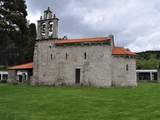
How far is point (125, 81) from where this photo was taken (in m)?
38.4

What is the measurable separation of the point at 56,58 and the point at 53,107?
23.6 meters

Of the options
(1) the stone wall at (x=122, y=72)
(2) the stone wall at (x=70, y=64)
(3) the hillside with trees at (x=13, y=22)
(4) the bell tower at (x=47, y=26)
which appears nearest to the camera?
(3) the hillside with trees at (x=13, y=22)

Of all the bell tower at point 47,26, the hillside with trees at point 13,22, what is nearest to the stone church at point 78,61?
the bell tower at point 47,26

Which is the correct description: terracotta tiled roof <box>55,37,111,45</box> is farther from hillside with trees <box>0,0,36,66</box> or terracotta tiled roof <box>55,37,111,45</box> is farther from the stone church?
hillside with trees <box>0,0,36,66</box>

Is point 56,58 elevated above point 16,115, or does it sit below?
above

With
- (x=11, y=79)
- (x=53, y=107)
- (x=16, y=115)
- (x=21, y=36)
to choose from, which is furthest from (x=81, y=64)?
(x=16, y=115)

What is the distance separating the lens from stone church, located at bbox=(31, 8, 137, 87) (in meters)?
37.8

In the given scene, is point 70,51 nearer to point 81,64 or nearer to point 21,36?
point 81,64

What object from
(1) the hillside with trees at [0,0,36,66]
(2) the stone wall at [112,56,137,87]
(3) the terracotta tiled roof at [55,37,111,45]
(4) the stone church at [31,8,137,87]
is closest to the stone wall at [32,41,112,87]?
(4) the stone church at [31,8,137,87]

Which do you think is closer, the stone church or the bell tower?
the stone church

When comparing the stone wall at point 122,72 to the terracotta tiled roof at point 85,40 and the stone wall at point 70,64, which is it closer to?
the stone wall at point 70,64

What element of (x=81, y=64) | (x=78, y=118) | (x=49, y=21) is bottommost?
(x=78, y=118)

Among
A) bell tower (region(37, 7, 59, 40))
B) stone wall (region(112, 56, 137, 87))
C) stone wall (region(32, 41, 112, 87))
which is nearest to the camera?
stone wall (region(32, 41, 112, 87))

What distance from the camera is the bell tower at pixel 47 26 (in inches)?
1645
